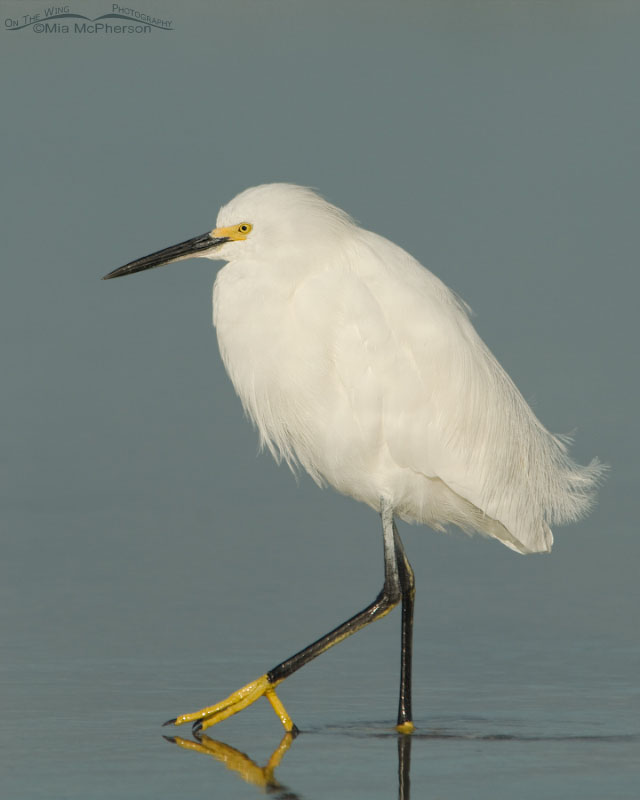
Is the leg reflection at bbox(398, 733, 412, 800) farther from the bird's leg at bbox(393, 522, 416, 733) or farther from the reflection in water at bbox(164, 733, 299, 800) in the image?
the reflection in water at bbox(164, 733, 299, 800)

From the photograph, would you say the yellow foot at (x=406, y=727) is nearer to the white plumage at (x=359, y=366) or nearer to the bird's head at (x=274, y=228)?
the white plumage at (x=359, y=366)

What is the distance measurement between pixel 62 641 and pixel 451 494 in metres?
1.85

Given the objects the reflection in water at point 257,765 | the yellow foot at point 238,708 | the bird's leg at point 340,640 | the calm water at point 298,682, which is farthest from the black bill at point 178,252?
the reflection in water at point 257,765

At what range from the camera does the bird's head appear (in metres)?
Result: 5.87

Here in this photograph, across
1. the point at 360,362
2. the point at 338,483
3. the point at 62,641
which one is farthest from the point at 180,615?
the point at 360,362

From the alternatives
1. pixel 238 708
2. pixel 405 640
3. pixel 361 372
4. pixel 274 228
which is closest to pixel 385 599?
pixel 405 640

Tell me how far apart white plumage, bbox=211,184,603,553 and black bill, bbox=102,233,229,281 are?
0.03 m

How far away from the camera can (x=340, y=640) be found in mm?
5828

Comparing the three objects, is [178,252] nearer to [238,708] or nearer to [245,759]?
[238,708]

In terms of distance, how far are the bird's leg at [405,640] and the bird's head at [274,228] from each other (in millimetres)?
1261

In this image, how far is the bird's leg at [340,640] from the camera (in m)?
5.46

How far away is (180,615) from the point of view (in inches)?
268

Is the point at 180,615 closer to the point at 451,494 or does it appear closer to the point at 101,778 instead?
the point at 451,494

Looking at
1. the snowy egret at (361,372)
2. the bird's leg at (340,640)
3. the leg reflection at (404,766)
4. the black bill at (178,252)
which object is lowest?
the leg reflection at (404,766)
